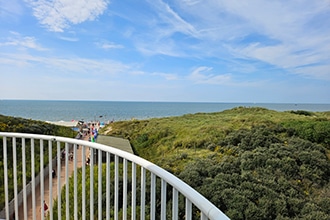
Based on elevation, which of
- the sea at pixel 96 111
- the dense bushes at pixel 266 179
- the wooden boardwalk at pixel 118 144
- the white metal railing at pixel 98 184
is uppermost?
the white metal railing at pixel 98 184

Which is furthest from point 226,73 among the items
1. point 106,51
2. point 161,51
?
point 106,51

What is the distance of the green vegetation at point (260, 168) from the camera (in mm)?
4258

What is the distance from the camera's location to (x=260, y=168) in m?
5.86

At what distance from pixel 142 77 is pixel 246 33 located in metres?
12.3

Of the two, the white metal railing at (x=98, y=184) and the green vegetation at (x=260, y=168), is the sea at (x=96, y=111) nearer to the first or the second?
the green vegetation at (x=260, y=168)

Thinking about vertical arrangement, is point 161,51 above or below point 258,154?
above

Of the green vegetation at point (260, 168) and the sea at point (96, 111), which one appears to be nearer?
the green vegetation at point (260, 168)

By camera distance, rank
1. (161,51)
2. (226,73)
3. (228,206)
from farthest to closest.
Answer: (226,73) < (161,51) < (228,206)

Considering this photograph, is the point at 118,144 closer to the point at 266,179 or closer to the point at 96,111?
the point at 266,179

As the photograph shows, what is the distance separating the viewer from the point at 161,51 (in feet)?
54.9

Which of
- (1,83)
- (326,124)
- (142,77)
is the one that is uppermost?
(142,77)

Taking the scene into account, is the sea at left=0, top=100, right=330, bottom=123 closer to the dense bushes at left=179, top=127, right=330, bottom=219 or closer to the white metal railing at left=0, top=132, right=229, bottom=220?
the dense bushes at left=179, top=127, right=330, bottom=219

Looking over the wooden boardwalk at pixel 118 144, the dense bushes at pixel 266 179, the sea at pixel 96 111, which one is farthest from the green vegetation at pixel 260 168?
the sea at pixel 96 111

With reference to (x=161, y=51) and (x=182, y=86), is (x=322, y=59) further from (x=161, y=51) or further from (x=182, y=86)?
(x=182, y=86)
